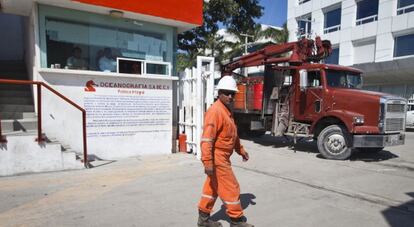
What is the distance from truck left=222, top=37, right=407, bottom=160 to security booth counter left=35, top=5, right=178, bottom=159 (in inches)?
151

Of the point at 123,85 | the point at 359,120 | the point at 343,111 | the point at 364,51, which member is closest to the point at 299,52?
the point at 343,111

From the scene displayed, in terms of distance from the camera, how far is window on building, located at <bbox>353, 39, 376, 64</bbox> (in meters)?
24.0

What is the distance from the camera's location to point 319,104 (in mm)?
9961

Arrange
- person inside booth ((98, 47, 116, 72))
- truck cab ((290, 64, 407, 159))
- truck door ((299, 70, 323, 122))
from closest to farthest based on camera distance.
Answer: person inside booth ((98, 47, 116, 72))
truck cab ((290, 64, 407, 159))
truck door ((299, 70, 323, 122))

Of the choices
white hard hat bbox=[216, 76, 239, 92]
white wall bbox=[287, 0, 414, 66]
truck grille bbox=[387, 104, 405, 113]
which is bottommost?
truck grille bbox=[387, 104, 405, 113]

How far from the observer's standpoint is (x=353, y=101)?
9203 mm

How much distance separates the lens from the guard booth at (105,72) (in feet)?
25.1

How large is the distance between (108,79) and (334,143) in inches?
244

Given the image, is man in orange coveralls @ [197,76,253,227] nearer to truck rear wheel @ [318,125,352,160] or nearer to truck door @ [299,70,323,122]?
truck rear wheel @ [318,125,352,160]

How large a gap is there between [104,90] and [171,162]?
2.42 metres

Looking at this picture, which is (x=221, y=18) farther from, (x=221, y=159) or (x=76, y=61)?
(x=221, y=159)

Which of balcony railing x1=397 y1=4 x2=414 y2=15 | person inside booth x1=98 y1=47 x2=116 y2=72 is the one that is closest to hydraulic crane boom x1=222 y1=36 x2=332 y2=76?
person inside booth x1=98 y1=47 x2=116 y2=72

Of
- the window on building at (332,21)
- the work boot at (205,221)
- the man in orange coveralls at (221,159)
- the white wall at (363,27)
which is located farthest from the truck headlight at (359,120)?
the window on building at (332,21)

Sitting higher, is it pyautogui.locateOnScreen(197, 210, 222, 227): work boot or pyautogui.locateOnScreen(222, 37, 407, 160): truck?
pyautogui.locateOnScreen(222, 37, 407, 160): truck
